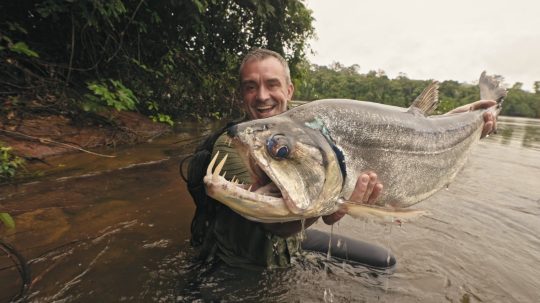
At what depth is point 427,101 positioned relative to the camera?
2895 mm

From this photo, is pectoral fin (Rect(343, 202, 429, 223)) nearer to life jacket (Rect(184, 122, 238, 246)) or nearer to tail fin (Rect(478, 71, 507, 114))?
life jacket (Rect(184, 122, 238, 246))

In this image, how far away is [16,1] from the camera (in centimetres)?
551

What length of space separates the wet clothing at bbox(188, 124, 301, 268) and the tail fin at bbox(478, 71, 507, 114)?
10.0ft

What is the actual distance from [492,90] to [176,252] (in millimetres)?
4025

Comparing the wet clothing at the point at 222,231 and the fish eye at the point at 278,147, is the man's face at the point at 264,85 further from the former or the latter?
the fish eye at the point at 278,147

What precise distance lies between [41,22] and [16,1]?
0.62 m

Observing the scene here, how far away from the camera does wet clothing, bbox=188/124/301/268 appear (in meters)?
2.39

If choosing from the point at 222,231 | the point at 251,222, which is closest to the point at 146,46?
the point at 222,231

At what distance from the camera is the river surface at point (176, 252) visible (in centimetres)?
258

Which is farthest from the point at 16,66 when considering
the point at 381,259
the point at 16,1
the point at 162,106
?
the point at 381,259

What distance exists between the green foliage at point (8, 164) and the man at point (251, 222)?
2837 mm

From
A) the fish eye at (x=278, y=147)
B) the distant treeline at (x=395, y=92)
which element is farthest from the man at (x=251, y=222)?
the distant treeline at (x=395, y=92)

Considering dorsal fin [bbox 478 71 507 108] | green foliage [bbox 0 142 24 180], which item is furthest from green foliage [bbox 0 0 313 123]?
dorsal fin [bbox 478 71 507 108]

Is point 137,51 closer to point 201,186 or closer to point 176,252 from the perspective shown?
A: point 176,252
